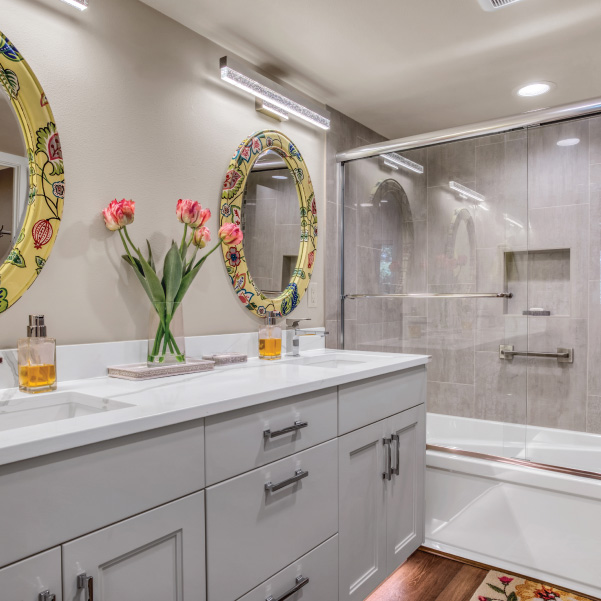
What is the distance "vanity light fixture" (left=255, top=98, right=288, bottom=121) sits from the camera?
215cm

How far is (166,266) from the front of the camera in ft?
5.53

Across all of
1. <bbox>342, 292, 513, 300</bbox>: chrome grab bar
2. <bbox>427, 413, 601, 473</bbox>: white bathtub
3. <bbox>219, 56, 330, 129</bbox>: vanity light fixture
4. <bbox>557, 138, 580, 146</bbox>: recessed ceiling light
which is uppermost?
<bbox>219, 56, 330, 129</bbox>: vanity light fixture

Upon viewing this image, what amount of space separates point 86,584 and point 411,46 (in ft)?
6.87

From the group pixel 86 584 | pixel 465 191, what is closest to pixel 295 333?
pixel 465 191

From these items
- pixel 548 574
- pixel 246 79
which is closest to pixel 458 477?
pixel 548 574

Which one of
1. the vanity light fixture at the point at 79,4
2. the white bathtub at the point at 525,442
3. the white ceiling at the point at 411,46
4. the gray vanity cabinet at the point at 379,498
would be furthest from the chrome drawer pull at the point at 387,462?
the vanity light fixture at the point at 79,4

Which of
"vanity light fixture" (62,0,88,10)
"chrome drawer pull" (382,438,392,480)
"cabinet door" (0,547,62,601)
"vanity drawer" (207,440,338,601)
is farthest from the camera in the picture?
"chrome drawer pull" (382,438,392,480)

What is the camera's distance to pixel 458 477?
2262 millimetres

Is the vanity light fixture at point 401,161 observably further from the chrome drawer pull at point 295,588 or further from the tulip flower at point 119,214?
the chrome drawer pull at point 295,588

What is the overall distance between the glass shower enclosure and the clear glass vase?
1199 millimetres

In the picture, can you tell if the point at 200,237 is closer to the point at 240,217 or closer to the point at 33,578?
the point at 240,217

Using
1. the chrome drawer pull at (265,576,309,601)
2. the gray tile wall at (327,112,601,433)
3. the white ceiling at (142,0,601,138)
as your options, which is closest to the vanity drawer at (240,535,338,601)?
the chrome drawer pull at (265,576,309,601)

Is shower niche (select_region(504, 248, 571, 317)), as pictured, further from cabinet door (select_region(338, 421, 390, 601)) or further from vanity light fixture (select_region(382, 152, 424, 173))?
cabinet door (select_region(338, 421, 390, 601))

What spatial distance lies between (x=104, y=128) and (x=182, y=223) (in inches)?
16.0
